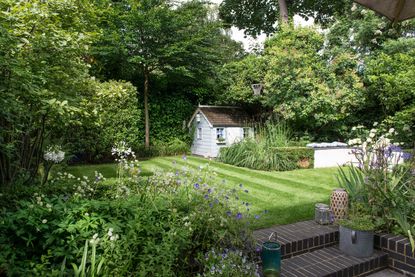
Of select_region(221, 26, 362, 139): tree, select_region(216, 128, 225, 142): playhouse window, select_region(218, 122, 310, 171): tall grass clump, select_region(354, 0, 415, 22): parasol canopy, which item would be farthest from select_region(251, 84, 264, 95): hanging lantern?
select_region(354, 0, 415, 22): parasol canopy

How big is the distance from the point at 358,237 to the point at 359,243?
8 cm

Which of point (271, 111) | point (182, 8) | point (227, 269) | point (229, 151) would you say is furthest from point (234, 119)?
point (227, 269)

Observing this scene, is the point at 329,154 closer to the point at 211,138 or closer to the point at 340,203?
the point at 211,138

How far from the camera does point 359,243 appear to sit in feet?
12.3

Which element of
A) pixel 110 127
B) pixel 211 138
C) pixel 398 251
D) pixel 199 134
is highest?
pixel 110 127

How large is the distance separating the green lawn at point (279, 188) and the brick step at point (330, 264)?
76cm

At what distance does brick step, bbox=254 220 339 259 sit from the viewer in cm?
376

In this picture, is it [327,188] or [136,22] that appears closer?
[327,188]

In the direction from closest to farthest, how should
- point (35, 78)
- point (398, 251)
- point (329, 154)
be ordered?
point (398, 251) < point (35, 78) < point (329, 154)

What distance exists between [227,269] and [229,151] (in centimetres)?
852

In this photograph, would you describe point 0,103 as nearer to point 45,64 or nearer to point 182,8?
point 45,64

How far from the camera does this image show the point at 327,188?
6.89 metres

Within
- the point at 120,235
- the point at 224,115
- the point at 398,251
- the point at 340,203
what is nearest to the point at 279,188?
the point at 340,203

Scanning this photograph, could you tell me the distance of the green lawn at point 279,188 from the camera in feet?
16.3
